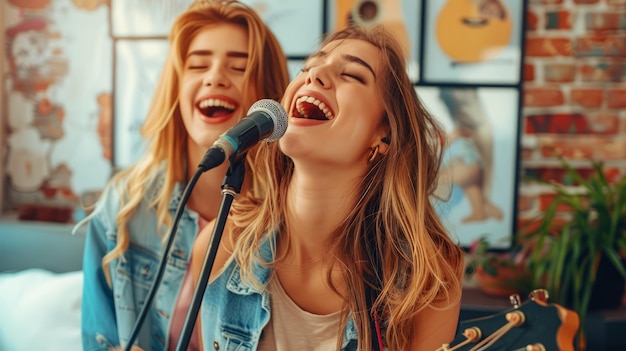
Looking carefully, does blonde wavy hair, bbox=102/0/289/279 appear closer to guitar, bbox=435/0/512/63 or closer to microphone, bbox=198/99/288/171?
microphone, bbox=198/99/288/171

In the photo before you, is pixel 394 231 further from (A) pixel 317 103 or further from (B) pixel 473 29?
(B) pixel 473 29

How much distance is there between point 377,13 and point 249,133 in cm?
189

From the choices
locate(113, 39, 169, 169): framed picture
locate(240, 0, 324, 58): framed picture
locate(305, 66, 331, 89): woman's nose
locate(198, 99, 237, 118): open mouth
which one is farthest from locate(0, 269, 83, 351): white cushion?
locate(305, 66, 331, 89): woman's nose

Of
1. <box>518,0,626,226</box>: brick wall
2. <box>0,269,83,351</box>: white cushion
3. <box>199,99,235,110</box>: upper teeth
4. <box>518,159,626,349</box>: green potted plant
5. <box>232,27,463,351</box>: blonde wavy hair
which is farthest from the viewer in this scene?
<box>518,0,626,226</box>: brick wall

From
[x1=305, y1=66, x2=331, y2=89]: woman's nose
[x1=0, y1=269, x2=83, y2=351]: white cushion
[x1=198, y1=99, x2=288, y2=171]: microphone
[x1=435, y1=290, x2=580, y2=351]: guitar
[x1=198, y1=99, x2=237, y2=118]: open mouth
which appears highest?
[x1=305, y1=66, x2=331, y2=89]: woman's nose

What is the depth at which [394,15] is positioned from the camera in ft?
8.70

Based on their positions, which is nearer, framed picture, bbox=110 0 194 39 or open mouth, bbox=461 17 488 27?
open mouth, bbox=461 17 488 27

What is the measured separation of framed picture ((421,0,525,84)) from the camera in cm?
260

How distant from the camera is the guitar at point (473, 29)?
260cm

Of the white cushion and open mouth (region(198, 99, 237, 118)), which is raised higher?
open mouth (region(198, 99, 237, 118))

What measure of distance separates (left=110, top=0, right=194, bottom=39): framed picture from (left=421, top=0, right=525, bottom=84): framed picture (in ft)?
3.38

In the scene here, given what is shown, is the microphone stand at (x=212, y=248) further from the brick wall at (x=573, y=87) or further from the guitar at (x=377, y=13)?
the brick wall at (x=573, y=87)

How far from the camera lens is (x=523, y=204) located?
104 inches

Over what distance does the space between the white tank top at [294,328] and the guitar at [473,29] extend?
5.65 feet
